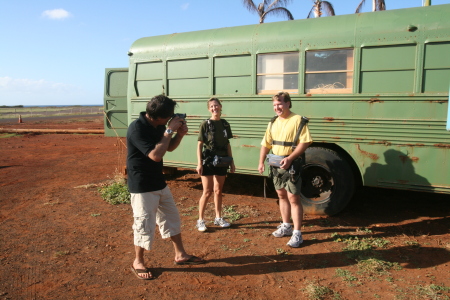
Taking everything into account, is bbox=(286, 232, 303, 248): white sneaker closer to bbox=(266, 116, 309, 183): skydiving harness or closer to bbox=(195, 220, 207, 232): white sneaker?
bbox=(266, 116, 309, 183): skydiving harness

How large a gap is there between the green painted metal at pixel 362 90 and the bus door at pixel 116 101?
2.24 metres

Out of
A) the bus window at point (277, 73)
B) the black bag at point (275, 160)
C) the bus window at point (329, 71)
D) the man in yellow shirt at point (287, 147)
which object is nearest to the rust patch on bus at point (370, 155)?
the bus window at point (329, 71)

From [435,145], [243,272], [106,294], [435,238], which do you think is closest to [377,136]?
[435,145]

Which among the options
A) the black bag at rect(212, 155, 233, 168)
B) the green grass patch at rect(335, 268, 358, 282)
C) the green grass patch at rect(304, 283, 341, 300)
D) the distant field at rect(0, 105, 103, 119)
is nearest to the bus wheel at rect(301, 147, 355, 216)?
the black bag at rect(212, 155, 233, 168)

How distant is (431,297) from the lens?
335cm

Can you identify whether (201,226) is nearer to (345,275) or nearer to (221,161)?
(221,161)

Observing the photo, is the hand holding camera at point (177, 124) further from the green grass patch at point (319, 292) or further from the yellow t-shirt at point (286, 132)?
the green grass patch at point (319, 292)

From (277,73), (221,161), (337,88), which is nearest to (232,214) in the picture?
(221,161)

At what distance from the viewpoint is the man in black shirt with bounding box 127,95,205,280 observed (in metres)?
3.49

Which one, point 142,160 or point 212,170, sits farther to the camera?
point 212,170

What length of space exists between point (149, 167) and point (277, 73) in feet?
10.3

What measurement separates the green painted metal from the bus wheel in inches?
7.9

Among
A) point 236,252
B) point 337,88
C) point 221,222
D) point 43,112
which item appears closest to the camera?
point 236,252

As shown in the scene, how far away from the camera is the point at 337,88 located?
559cm
